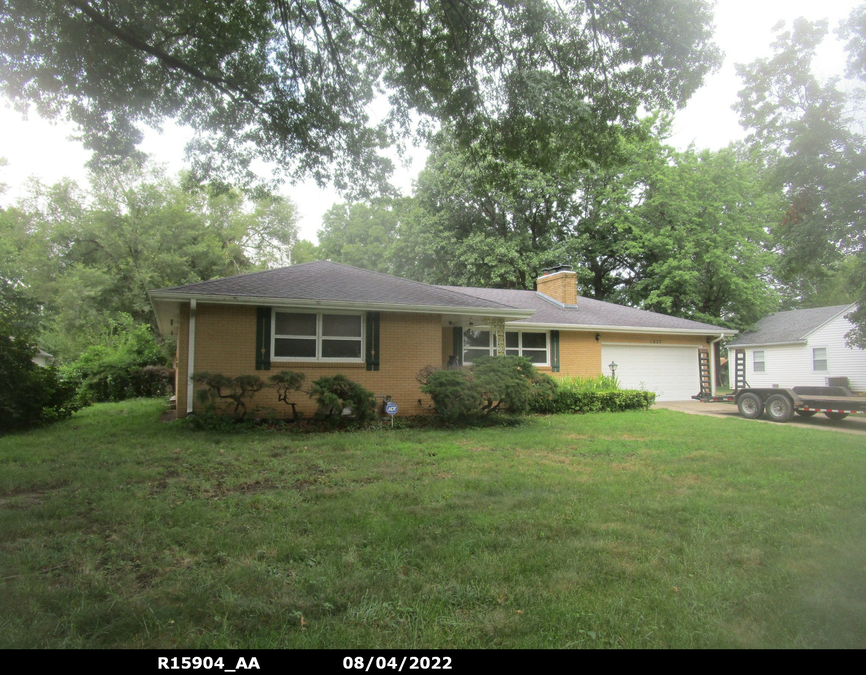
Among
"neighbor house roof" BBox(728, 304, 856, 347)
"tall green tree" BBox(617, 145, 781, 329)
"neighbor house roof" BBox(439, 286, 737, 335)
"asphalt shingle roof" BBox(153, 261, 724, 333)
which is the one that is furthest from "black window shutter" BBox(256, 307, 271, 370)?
"neighbor house roof" BBox(728, 304, 856, 347)

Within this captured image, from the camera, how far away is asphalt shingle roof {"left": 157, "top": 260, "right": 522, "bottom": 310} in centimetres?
1080

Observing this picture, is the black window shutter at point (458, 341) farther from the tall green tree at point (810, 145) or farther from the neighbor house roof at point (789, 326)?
the neighbor house roof at point (789, 326)

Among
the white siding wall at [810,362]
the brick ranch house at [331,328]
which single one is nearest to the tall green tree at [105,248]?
the brick ranch house at [331,328]

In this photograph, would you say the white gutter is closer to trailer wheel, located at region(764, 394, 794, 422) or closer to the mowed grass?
trailer wheel, located at region(764, 394, 794, 422)

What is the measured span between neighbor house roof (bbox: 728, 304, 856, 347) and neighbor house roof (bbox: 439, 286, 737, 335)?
794 centimetres

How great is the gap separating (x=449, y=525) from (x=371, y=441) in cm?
457

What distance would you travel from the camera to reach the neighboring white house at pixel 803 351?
71.4ft

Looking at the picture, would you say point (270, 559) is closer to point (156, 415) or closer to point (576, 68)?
point (576, 68)

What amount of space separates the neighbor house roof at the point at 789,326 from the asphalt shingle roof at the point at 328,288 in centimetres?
1870

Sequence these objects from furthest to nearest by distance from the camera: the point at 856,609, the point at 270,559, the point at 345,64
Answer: the point at 345,64 < the point at 270,559 < the point at 856,609

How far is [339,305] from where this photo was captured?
1111cm

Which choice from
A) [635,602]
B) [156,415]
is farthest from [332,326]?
[635,602]

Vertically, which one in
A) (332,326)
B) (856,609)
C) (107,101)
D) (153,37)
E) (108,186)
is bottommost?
(856,609)

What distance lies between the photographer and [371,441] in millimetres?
8523
